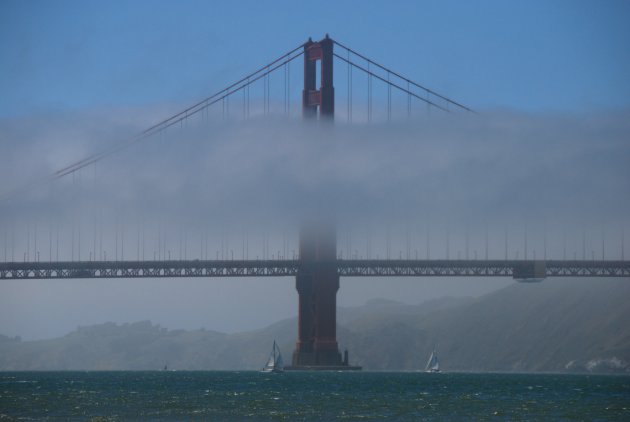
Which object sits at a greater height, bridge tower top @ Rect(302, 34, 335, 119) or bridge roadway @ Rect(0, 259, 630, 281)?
bridge tower top @ Rect(302, 34, 335, 119)

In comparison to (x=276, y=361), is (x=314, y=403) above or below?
above

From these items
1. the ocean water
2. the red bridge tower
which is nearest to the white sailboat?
the red bridge tower

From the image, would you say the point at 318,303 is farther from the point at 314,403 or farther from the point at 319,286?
the point at 314,403

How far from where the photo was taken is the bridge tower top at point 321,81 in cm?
15525

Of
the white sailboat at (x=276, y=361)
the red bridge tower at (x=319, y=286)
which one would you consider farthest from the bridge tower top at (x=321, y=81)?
the white sailboat at (x=276, y=361)

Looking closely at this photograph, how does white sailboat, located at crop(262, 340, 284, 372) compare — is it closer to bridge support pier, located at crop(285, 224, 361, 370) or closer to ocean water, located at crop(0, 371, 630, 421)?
bridge support pier, located at crop(285, 224, 361, 370)

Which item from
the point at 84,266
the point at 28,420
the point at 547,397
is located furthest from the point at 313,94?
the point at 28,420

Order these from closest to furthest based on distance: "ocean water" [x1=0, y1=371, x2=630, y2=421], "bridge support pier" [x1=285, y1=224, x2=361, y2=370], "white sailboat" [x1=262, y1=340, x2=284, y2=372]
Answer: "ocean water" [x1=0, y1=371, x2=630, y2=421], "bridge support pier" [x1=285, y1=224, x2=361, y2=370], "white sailboat" [x1=262, y1=340, x2=284, y2=372]

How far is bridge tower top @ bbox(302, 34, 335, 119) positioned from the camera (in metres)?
155

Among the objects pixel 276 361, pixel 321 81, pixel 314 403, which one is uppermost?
pixel 321 81

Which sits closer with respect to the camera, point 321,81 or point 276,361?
point 321,81

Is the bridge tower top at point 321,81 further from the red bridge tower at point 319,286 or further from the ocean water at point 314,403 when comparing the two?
the ocean water at point 314,403

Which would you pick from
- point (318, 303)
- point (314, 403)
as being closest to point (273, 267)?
point (318, 303)

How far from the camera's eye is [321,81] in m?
158
